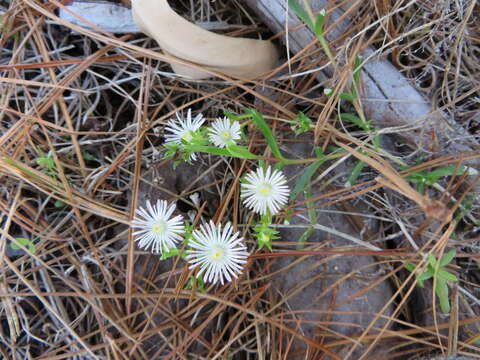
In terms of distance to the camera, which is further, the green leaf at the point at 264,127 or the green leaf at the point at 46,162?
the green leaf at the point at 46,162

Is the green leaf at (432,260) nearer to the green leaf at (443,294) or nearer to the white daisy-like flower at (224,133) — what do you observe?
the green leaf at (443,294)

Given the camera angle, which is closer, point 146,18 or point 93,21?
point 146,18

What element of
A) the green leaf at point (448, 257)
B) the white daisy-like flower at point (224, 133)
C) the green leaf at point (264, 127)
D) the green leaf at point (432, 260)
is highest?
the green leaf at point (264, 127)

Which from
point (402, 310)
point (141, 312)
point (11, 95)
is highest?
point (11, 95)

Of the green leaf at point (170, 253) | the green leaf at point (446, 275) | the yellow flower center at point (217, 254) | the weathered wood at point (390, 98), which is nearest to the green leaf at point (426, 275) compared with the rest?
the green leaf at point (446, 275)

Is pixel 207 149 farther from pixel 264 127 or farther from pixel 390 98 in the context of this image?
pixel 390 98

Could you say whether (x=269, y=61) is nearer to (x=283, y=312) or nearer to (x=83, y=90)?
(x=83, y=90)

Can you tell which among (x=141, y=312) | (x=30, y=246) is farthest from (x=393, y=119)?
(x=30, y=246)
